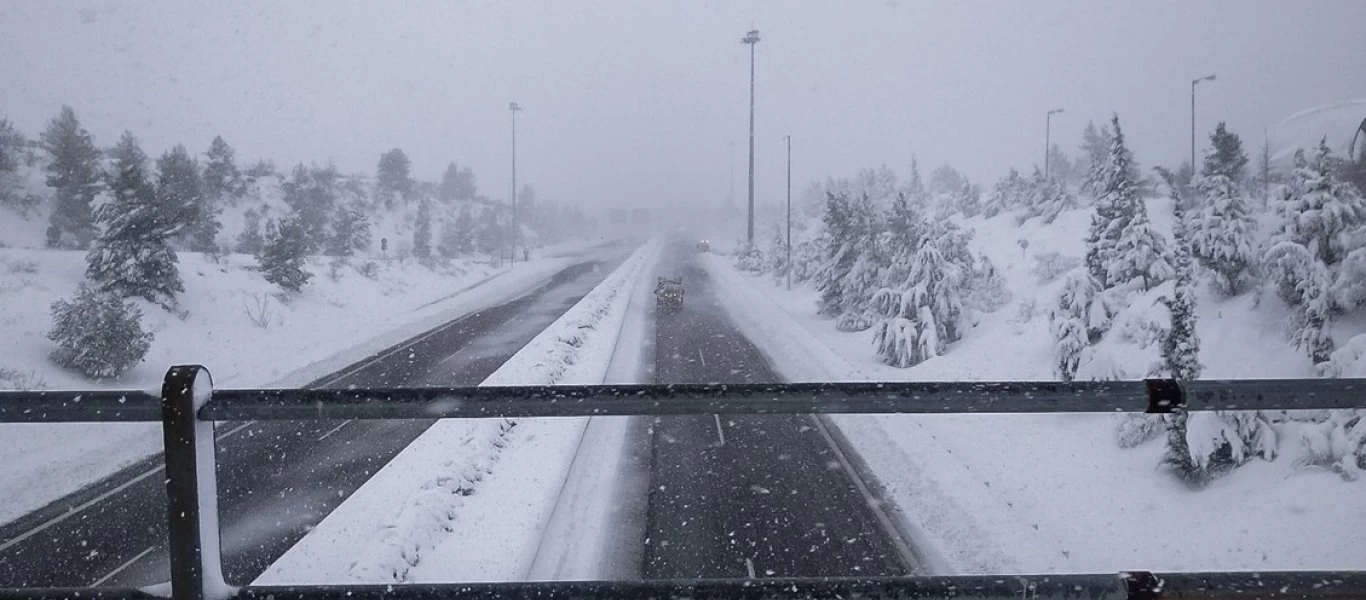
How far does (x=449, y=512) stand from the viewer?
8453mm

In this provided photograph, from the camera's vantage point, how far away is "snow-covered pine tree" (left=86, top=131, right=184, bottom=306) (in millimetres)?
22344

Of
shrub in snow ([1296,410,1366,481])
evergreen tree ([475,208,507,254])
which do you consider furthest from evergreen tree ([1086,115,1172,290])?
evergreen tree ([475,208,507,254])

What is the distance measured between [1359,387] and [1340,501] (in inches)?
309

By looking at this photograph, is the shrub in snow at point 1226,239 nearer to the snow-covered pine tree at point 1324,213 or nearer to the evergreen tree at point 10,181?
the snow-covered pine tree at point 1324,213

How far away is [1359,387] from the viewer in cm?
180

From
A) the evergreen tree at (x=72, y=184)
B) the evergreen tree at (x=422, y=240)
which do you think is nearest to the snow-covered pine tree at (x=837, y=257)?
the evergreen tree at (x=422, y=240)

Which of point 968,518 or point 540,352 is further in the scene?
point 540,352

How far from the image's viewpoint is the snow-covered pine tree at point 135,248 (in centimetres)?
2234

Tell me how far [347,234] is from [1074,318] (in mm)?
51588

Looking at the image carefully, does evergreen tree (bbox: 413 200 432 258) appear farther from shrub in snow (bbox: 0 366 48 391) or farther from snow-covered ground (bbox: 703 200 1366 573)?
snow-covered ground (bbox: 703 200 1366 573)

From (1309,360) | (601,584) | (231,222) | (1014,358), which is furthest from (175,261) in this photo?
(231,222)

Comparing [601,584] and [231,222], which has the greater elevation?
[231,222]

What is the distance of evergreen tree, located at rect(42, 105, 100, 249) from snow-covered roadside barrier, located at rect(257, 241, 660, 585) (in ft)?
126

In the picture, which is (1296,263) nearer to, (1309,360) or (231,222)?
(1309,360)
